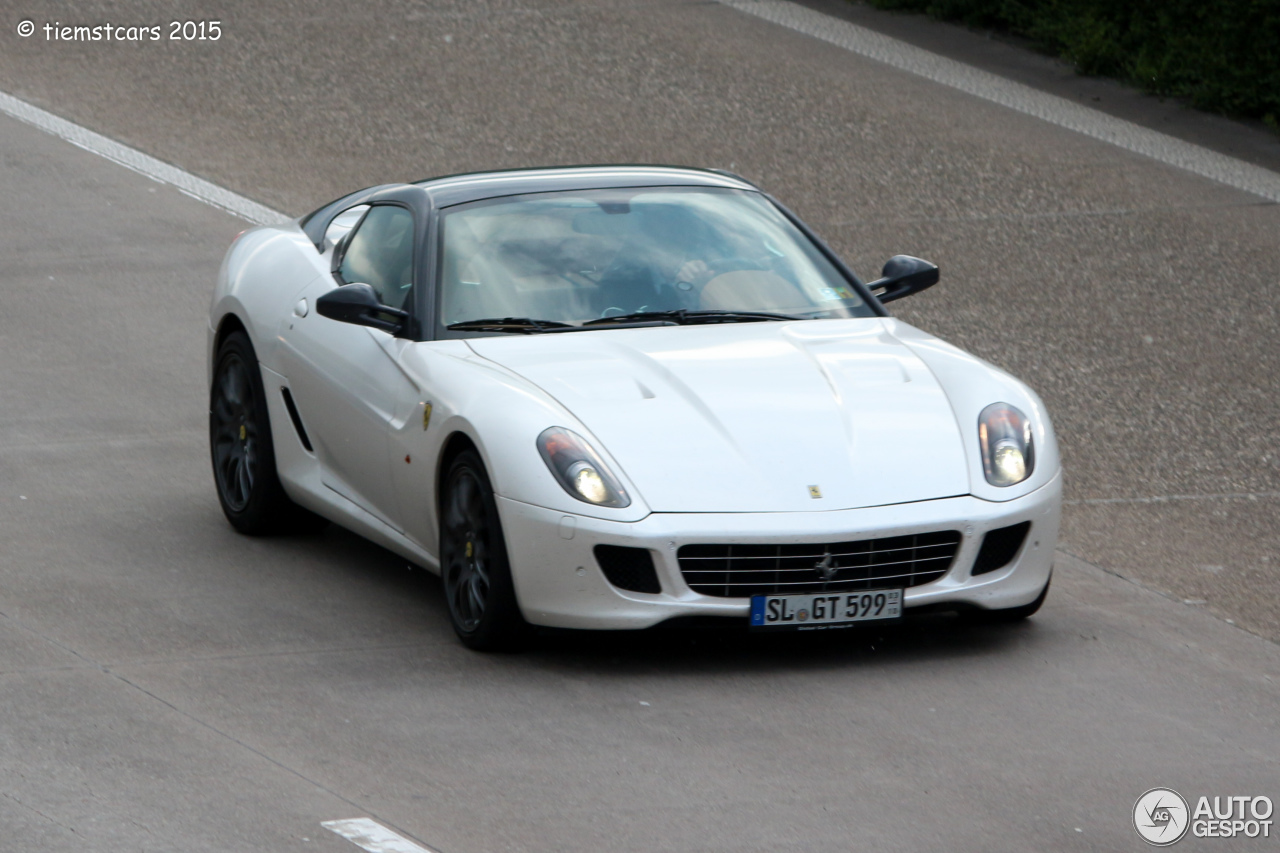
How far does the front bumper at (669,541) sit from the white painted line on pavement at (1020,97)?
Result: 8.98 meters

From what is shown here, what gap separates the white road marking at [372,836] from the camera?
5.03 m

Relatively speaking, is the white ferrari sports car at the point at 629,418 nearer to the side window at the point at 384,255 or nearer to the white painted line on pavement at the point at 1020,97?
the side window at the point at 384,255

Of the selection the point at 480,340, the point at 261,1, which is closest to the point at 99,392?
the point at 480,340

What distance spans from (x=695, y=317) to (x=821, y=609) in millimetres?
1411

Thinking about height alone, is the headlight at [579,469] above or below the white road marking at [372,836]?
above

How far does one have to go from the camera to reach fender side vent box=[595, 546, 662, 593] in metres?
6.38

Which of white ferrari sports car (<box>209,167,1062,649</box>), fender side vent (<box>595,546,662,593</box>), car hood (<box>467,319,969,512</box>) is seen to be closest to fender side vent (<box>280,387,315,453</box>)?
white ferrari sports car (<box>209,167,1062,649</box>)

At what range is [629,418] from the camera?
21.7 ft

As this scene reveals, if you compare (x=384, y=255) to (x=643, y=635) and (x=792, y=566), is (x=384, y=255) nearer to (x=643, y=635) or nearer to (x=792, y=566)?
(x=643, y=635)

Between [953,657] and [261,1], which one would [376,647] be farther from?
[261,1]

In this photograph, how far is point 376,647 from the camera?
22.4ft

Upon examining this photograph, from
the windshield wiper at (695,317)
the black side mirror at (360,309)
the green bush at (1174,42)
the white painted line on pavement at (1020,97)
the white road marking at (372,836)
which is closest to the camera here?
→ the white road marking at (372,836)

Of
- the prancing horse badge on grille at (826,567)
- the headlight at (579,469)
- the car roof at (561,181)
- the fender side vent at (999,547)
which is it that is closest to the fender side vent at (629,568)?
the headlight at (579,469)

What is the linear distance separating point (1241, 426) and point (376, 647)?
4.78 m
